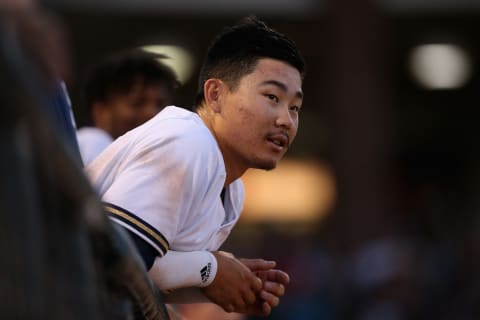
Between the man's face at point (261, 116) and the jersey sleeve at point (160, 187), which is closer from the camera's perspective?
the jersey sleeve at point (160, 187)

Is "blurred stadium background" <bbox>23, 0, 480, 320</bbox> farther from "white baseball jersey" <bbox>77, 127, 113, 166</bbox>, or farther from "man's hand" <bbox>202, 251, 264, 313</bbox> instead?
"man's hand" <bbox>202, 251, 264, 313</bbox>

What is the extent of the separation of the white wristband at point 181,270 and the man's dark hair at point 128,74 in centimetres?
137

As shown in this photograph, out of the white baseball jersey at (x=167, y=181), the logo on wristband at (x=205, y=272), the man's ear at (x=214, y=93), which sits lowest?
the logo on wristband at (x=205, y=272)


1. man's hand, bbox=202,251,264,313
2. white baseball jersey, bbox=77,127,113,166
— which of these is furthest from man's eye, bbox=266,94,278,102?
white baseball jersey, bbox=77,127,113,166

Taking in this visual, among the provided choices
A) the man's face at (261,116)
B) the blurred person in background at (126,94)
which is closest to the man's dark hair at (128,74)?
the blurred person in background at (126,94)

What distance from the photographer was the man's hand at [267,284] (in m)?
3.28

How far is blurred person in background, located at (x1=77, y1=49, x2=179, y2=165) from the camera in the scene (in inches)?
175

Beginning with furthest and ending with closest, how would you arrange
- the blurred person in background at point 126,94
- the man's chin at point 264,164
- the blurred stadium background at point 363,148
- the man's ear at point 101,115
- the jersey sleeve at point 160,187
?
the blurred stadium background at point 363,148, the man's ear at point 101,115, the blurred person in background at point 126,94, the man's chin at point 264,164, the jersey sleeve at point 160,187

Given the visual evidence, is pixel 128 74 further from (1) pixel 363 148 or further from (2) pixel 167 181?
(1) pixel 363 148

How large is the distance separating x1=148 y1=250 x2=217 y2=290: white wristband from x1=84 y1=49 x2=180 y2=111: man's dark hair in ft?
4.49

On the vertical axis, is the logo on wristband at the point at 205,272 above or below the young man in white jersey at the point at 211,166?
below

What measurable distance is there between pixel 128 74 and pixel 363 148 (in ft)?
26.6

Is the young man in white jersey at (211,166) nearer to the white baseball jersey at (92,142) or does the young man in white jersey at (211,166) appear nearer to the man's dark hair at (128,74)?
the white baseball jersey at (92,142)

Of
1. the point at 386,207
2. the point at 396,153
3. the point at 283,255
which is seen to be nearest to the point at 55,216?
the point at 283,255
